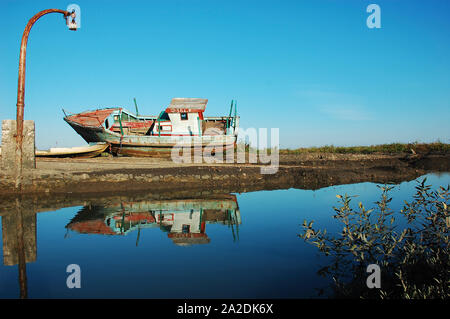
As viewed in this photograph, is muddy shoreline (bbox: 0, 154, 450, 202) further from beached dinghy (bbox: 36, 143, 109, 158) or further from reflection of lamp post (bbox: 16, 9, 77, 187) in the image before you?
beached dinghy (bbox: 36, 143, 109, 158)

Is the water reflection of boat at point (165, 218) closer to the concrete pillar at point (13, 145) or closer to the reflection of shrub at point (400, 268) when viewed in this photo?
the reflection of shrub at point (400, 268)

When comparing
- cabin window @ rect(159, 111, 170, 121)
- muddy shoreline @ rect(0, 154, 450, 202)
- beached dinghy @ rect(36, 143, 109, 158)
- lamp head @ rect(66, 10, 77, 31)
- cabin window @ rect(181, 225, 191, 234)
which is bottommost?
cabin window @ rect(181, 225, 191, 234)

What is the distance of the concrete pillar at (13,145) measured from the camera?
32.5 ft

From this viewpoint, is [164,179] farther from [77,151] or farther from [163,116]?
[163,116]

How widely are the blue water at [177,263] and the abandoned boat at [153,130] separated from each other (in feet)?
49.7

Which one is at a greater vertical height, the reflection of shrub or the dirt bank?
the dirt bank

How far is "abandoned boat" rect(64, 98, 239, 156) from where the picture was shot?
2291 cm

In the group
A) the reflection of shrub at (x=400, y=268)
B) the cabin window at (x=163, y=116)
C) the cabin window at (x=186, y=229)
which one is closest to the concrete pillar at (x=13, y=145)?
the cabin window at (x=186, y=229)

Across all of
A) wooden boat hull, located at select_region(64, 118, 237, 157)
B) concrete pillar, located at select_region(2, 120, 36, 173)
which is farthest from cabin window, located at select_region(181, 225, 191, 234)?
wooden boat hull, located at select_region(64, 118, 237, 157)

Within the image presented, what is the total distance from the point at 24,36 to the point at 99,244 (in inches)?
324

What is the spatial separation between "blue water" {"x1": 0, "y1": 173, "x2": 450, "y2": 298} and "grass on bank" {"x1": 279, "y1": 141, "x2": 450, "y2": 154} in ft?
91.2

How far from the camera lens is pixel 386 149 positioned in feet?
113

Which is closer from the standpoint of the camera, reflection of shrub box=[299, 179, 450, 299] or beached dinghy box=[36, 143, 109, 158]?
reflection of shrub box=[299, 179, 450, 299]
